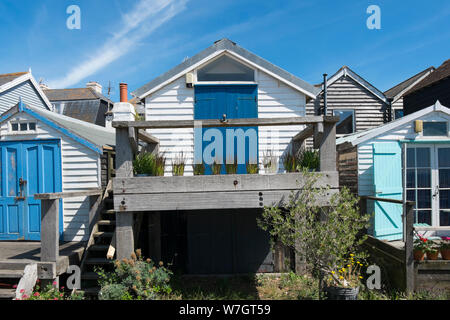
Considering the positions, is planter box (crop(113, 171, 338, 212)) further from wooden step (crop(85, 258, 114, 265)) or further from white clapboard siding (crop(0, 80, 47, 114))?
white clapboard siding (crop(0, 80, 47, 114))

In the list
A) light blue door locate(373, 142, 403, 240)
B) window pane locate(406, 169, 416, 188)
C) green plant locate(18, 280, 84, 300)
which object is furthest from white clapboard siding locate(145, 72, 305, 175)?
green plant locate(18, 280, 84, 300)

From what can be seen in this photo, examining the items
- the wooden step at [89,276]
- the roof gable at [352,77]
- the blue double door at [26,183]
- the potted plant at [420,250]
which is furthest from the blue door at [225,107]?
the roof gable at [352,77]

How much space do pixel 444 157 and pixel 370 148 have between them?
1848 millimetres

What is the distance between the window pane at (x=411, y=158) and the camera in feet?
23.5

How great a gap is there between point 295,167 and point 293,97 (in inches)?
95.7

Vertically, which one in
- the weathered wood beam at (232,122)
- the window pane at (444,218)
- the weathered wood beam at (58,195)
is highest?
the weathered wood beam at (232,122)

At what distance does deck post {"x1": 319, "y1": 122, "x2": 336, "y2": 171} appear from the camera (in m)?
4.78

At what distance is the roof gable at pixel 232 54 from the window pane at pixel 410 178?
300cm

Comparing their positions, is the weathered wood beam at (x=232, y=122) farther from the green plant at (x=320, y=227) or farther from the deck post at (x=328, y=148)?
the green plant at (x=320, y=227)

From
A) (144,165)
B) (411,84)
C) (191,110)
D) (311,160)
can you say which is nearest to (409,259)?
(311,160)

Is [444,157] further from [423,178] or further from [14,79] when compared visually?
[14,79]

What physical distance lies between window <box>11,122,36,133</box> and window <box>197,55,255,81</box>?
4023mm
